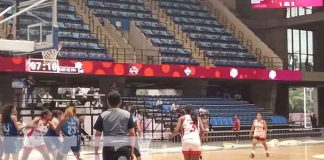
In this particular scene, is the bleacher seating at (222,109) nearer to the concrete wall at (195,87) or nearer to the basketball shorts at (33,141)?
the concrete wall at (195,87)

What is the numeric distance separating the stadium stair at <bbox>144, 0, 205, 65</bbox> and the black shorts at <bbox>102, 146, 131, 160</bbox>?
84.0ft

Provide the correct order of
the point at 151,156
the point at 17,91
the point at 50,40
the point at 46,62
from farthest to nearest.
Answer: the point at 17,91 → the point at 46,62 → the point at 151,156 → the point at 50,40

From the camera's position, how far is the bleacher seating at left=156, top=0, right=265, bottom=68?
34.8 metres

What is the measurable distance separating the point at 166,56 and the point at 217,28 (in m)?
7.78

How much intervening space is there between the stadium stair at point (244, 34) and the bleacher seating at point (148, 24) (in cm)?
562

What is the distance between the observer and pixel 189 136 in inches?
449

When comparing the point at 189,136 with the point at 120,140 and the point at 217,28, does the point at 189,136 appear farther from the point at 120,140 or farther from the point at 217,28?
the point at 217,28

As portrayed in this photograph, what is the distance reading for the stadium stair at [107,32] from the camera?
102 feet

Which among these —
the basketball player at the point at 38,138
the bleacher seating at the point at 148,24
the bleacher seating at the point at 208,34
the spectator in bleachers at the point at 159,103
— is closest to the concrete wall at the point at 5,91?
the spectator in bleachers at the point at 159,103

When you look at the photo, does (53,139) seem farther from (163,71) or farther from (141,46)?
(141,46)

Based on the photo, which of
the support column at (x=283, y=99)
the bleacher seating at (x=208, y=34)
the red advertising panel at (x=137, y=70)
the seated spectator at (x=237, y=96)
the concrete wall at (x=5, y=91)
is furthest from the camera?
the support column at (x=283, y=99)

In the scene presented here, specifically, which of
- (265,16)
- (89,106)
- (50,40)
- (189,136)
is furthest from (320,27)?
(189,136)

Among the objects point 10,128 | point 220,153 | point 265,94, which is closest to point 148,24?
point 265,94

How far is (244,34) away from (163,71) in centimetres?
1121
